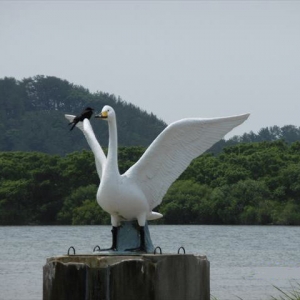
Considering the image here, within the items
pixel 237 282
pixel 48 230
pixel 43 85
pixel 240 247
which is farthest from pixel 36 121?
pixel 237 282

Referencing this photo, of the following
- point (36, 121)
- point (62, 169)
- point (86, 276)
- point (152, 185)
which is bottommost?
point (86, 276)

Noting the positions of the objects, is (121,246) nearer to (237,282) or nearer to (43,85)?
(237,282)

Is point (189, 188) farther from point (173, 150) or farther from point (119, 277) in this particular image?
point (119, 277)

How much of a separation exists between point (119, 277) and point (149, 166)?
5.59 feet

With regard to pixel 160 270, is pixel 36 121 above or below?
above

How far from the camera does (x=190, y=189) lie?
55.1 metres

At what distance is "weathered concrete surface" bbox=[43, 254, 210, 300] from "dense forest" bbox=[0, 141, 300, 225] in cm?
4016

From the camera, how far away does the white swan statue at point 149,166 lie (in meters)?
13.8

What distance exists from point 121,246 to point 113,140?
1.21 m

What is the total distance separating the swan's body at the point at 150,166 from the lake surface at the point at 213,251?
31.0 feet

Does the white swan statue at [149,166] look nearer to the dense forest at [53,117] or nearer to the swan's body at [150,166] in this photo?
the swan's body at [150,166]

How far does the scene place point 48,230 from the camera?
50.3m

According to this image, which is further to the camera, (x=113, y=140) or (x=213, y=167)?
(x=213, y=167)

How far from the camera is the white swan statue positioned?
13844 mm
